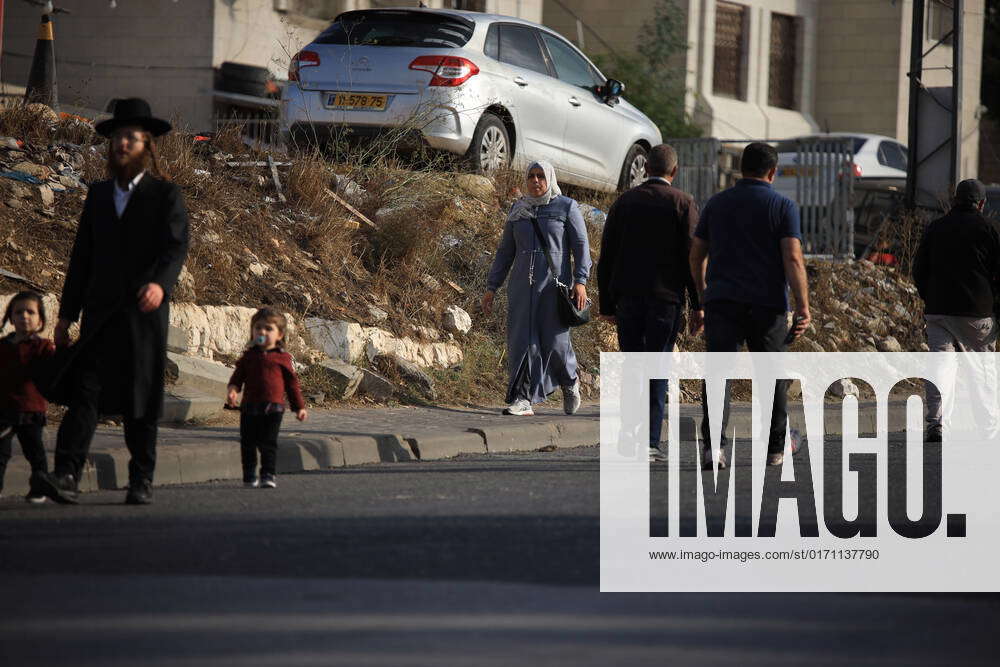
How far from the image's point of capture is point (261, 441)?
8.42 metres

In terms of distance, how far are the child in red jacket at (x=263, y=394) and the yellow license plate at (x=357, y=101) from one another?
6686 millimetres

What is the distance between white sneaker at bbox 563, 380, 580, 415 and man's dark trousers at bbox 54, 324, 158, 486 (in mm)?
4732

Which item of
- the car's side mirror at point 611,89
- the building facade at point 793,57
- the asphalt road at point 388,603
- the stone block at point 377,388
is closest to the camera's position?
the asphalt road at point 388,603

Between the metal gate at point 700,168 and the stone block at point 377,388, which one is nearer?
the stone block at point 377,388

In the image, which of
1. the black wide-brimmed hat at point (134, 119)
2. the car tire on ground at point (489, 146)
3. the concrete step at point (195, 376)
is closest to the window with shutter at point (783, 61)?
the car tire on ground at point (489, 146)

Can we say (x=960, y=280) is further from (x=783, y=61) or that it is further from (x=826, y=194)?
(x=783, y=61)

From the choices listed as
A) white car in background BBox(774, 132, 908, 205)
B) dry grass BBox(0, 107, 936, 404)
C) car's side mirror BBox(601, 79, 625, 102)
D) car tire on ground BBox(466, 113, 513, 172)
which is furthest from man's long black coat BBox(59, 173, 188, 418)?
white car in background BBox(774, 132, 908, 205)

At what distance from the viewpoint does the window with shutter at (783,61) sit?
119ft

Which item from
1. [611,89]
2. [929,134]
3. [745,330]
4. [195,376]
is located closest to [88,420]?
[195,376]

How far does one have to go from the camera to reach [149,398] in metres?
7.72

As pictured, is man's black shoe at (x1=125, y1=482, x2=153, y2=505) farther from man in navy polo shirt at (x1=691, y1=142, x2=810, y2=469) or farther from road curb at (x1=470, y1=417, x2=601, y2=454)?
road curb at (x1=470, y1=417, x2=601, y2=454)

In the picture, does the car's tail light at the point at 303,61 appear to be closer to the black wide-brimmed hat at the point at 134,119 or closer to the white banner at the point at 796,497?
the white banner at the point at 796,497

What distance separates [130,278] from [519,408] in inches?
181

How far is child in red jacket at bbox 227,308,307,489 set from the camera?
8336 millimetres
